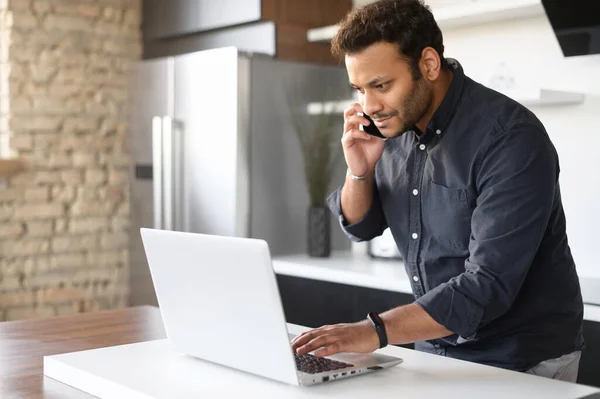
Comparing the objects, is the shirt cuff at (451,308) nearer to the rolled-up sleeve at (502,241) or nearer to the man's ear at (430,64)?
the rolled-up sleeve at (502,241)

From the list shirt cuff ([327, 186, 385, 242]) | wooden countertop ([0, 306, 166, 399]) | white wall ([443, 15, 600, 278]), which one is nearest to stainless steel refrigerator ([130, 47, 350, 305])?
white wall ([443, 15, 600, 278])

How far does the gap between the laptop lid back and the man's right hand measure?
0.58m

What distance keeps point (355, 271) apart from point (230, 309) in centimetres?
169

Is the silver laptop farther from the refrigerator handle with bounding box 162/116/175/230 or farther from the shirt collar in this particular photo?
the refrigerator handle with bounding box 162/116/175/230

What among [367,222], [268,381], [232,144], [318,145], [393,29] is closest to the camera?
[268,381]

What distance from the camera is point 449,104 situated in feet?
6.18

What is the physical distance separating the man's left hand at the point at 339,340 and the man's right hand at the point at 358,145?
0.56m

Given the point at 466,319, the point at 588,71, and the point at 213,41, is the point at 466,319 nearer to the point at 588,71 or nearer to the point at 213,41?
the point at 588,71

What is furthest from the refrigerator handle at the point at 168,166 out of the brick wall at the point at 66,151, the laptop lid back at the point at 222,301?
the laptop lid back at the point at 222,301

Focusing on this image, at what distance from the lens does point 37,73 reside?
13.3 feet

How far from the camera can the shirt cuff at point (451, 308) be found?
1.61 meters

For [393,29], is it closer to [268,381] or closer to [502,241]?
[502,241]

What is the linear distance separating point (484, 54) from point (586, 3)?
0.70 m

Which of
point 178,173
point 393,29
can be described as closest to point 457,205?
point 393,29
